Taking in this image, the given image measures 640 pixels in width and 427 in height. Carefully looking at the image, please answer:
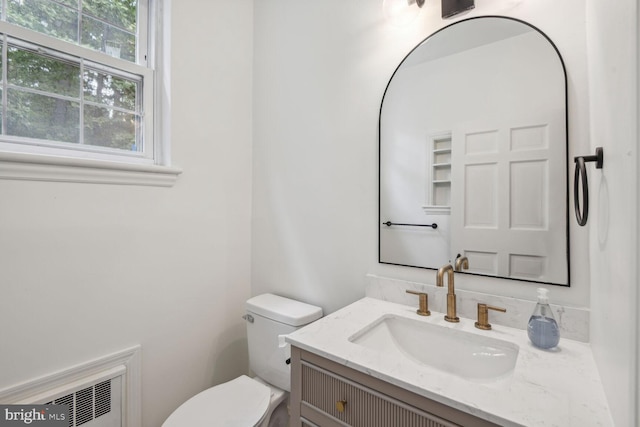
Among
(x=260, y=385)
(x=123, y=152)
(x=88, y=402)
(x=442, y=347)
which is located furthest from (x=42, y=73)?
(x=442, y=347)

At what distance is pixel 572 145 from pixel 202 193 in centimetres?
158

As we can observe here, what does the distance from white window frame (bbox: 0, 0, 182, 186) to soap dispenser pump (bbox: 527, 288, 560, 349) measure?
60.4 inches

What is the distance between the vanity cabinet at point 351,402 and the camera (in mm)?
656

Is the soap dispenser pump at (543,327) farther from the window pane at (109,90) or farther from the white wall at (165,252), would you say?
the window pane at (109,90)

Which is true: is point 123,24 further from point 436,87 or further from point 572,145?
point 572,145

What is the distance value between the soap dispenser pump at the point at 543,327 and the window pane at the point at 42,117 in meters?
1.82

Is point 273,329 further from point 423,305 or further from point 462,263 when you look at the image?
point 462,263

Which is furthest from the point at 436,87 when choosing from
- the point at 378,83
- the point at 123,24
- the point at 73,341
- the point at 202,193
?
the point at 73,341

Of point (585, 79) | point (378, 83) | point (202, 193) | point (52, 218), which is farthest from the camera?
point (202, 193)

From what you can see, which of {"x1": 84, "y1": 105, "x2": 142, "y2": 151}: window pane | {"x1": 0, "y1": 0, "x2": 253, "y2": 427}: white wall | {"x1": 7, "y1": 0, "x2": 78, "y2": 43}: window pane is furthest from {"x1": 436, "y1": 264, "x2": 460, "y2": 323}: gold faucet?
{"x1": 7, "y1": 0, "x2": 78, "y2": 43}: window pane

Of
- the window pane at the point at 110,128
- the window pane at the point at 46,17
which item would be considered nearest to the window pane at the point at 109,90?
the window pane at the point at 110,128

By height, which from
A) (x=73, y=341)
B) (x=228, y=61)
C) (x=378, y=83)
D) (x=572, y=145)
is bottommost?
(x=73, y=341)

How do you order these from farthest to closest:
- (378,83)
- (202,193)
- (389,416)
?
(202,193) < (378,83) < (389,416)

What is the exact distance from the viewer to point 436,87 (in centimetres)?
113
